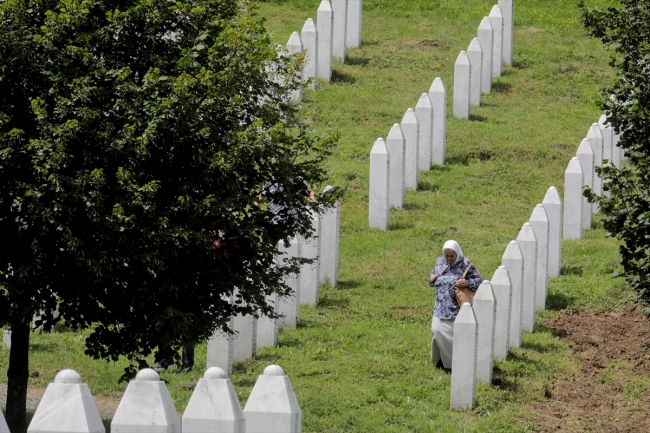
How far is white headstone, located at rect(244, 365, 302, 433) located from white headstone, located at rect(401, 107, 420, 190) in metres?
12.8

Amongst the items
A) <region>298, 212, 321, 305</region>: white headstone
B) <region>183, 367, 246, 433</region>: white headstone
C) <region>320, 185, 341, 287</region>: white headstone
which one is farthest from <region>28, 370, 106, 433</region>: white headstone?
→ <region>320, 185, 341, 287</region>: white headstone

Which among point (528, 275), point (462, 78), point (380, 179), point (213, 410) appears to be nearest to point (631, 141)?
point (528, 275)

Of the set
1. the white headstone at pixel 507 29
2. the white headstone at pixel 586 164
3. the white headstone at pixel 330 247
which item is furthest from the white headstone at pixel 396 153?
the white headstone at pixel 507 29

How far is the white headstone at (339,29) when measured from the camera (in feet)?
80.6

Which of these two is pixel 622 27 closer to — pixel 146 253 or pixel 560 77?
pixel 146 253

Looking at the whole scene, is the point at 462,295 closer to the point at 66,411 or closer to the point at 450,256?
the point at 450,256

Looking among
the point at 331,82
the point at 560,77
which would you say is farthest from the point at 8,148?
the point at 560,77

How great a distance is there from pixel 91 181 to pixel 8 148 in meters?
0.68

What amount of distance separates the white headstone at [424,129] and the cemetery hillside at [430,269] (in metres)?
0.07

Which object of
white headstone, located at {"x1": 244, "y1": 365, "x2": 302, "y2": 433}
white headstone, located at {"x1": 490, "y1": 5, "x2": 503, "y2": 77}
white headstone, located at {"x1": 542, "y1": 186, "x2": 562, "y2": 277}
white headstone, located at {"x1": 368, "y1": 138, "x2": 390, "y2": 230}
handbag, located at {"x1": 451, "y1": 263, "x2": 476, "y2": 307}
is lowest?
white headstone, located at {"x1": 244, "y1": 365, "x2": 302, "y2": 433}

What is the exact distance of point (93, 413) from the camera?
522 centimetres

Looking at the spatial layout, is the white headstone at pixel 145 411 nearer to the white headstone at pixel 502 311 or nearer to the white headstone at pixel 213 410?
the white headstone at pixel 213 410

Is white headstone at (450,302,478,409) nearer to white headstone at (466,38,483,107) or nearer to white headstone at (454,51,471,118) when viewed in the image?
white headstone at (454,51,471,118)

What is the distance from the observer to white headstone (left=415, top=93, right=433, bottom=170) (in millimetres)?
19391
